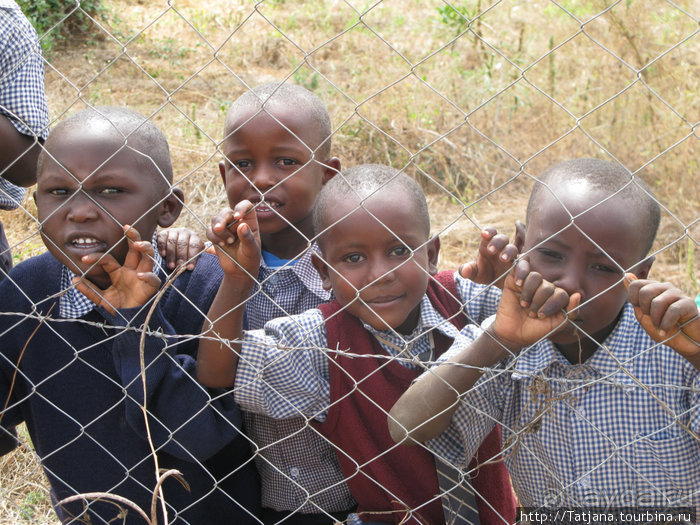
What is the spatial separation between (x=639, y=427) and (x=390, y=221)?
0.75 m

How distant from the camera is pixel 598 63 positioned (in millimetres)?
5230

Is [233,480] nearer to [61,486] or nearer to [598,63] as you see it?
[61,486]

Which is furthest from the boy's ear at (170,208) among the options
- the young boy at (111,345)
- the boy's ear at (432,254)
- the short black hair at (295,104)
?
the boy's ear at (432,254)

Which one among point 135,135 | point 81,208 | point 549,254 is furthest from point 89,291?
point 549,254

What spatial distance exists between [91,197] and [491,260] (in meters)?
0.98

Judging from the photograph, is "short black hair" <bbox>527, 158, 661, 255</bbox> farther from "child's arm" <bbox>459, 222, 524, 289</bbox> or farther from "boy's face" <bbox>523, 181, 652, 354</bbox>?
"child's arm" <bbox>459, 222, 524, 289</bbox>

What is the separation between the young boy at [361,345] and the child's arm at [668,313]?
18.1 inches

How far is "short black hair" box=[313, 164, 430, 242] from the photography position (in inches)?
70.9

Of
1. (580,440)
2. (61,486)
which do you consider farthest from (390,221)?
(61,486)

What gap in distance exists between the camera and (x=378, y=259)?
68.6 inches

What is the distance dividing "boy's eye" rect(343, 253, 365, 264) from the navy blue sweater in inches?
13.3

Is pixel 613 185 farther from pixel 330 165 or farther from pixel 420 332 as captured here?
pixel 330 165

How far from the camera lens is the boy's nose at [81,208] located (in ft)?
5.59

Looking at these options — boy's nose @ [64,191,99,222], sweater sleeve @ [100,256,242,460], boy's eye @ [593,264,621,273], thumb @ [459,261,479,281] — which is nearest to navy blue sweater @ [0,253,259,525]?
sweater sleeve @ [100,256,242,460]
